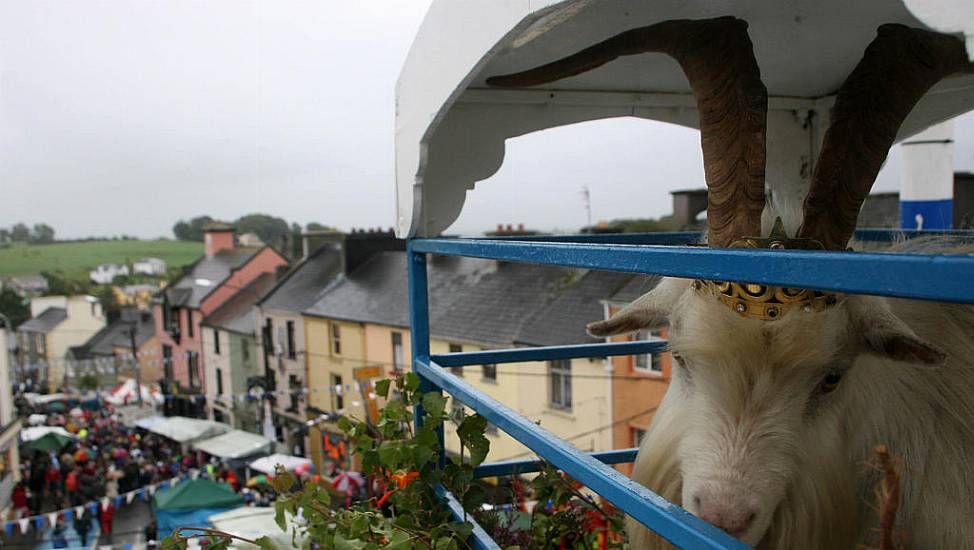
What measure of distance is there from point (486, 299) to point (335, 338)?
7.66 meters

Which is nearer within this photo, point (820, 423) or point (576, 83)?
point (820, 423)

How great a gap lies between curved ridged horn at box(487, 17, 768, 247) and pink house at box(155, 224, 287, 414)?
32110 millimetres

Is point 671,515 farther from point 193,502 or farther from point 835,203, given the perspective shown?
point 193,502

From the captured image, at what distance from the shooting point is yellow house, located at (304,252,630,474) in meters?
15.3

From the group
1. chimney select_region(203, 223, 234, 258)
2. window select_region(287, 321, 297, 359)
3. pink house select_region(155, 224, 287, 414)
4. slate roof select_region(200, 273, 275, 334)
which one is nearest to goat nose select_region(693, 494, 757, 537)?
window select_region(287, 321, 297, 359)

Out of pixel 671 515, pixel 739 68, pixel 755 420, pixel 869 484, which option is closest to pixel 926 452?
pixel 869 484

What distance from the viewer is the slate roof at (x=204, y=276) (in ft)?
112

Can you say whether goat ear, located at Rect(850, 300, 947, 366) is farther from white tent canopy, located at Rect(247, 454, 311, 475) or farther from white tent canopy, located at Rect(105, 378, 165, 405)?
white tent canopy, located at Rect(105, 378, 165, 405)

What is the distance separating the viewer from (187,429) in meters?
22.9

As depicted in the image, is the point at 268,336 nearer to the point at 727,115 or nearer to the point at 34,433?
the point at 34,433

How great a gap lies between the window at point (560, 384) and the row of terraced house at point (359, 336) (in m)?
0.03

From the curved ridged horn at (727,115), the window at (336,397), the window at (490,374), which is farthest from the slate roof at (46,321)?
the curved ridged horn at (727,115)

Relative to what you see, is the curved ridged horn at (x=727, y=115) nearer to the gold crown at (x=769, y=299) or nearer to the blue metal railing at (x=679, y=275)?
the gold crown at (x=769, y=299)

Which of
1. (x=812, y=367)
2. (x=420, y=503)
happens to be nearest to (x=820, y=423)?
(x=812, y=367)
